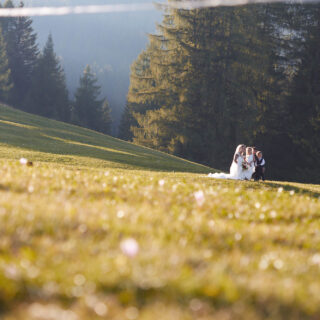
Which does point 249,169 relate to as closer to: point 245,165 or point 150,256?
point 245,165

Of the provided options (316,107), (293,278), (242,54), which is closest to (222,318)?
(293,278)

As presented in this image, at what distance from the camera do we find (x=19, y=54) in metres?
80.8

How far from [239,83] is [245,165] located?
1104 inches

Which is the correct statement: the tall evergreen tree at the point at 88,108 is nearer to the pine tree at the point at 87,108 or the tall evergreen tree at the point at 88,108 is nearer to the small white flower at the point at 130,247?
the pine tree at the point at 87,108

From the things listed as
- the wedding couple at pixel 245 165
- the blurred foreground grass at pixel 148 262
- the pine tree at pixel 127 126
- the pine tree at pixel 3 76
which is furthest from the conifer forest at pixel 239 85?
the blurred foreground grass at pixel 148 262

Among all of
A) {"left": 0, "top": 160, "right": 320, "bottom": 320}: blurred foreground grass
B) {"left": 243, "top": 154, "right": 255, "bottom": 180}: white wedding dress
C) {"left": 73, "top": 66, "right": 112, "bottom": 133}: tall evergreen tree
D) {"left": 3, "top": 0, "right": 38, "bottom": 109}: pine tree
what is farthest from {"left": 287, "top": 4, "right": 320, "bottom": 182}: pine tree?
{"left": 3, "top": 0, "right": 38, "bottom": 109}: pine tree

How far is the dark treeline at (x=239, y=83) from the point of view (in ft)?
152

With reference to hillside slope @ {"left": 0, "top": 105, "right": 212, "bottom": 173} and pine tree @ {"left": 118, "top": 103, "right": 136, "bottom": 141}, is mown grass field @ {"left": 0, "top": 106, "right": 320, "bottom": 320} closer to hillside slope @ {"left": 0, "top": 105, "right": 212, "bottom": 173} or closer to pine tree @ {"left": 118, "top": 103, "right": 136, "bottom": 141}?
hillside slope @ {"left": 0, "top": 105, "right": 212, "bottom": 173}

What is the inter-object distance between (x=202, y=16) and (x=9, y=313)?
4954 cm

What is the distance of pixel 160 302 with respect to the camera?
335cm

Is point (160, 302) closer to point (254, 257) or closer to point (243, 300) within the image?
point (243, 300)

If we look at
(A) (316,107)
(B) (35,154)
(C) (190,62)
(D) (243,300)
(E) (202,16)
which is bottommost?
(B) (35,154)

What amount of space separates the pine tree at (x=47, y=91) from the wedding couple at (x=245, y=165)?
201 ft

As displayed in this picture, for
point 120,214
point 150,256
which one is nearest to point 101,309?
point 150,256
